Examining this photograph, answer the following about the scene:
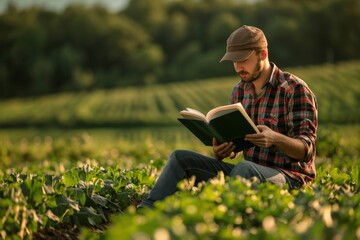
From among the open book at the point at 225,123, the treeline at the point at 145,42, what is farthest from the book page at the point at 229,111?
the treeline at the point at 145,42

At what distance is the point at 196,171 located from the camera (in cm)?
418

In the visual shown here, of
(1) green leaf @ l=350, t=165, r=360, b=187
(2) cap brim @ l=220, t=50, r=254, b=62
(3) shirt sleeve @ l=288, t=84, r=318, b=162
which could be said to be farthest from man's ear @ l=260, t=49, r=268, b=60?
(1) green leaf @ l=350, t=165, r=360, b=187

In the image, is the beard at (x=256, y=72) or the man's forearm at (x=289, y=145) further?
the beard at (x=256, y=72)

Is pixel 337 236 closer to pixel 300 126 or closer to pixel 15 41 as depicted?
pixel 300 126

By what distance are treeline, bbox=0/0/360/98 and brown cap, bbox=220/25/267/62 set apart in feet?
270

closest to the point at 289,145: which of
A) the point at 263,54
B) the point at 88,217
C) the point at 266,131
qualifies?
the point at 266,131

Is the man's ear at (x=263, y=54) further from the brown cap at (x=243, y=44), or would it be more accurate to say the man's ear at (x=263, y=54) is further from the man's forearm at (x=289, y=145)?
the man's forearm at (x=289, y=145)

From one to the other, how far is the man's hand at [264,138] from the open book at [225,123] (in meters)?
0.03

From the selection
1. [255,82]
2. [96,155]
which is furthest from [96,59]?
[255,82]

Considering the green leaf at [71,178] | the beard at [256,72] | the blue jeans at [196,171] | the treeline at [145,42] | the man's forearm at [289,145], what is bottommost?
the treeline at [145,42]

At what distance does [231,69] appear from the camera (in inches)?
3425

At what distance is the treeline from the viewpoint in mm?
86938

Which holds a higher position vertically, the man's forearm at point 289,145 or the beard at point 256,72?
the beard at point 256,72

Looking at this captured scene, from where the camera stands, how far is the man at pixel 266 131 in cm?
401
